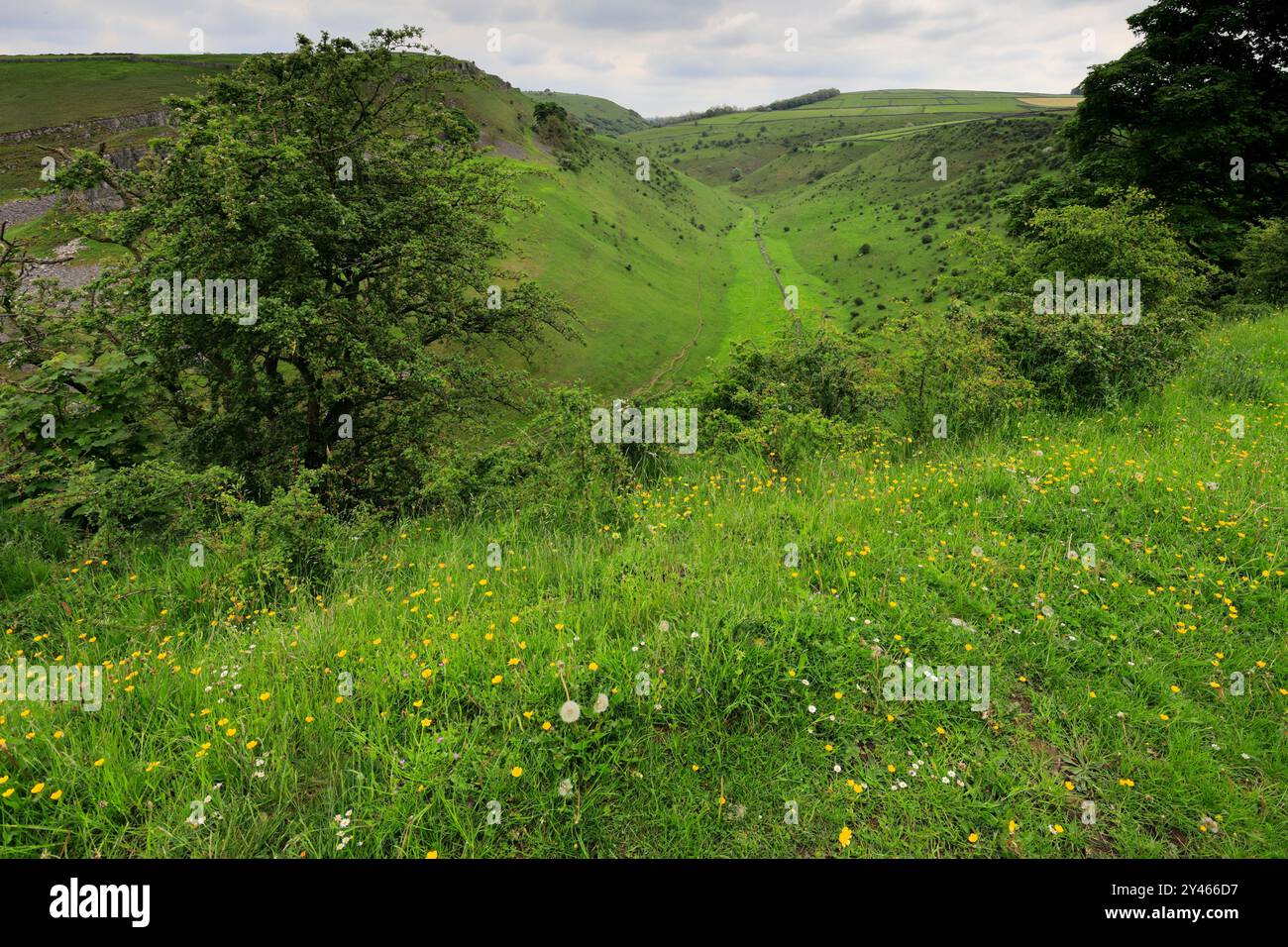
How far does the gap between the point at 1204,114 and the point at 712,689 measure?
3977cm

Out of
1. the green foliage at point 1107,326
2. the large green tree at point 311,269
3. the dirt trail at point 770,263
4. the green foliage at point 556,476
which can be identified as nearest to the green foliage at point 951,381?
the green foliage at point 1107,326

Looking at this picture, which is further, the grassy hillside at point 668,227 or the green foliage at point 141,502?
the grassy hillside at point 668,227

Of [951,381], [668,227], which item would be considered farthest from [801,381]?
[668,227]

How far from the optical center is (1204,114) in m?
27.0

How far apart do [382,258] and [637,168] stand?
122 meters

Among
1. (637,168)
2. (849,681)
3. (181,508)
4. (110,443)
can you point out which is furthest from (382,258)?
(637,168)

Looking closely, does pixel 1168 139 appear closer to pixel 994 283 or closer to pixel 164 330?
pixel 994 283

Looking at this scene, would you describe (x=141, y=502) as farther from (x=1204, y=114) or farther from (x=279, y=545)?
(x=1204, y=114)

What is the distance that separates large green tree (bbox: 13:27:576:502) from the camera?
41.8ft

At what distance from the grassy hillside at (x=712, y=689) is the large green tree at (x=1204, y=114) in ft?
105

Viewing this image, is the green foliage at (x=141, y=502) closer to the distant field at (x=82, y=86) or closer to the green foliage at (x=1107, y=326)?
the green foliage at (x=1107, y=326)

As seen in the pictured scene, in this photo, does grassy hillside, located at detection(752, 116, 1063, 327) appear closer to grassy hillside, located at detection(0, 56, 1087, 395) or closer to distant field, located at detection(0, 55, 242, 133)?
grassy hillside, located at detection(0, 56, 1087, 395)

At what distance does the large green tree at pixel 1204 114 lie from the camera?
26453 mm

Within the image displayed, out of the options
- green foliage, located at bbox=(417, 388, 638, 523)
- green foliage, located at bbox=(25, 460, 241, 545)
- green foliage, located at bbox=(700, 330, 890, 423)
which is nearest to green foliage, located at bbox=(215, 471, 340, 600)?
green foliage, located at bbox=(417, 388, 638, 523)
